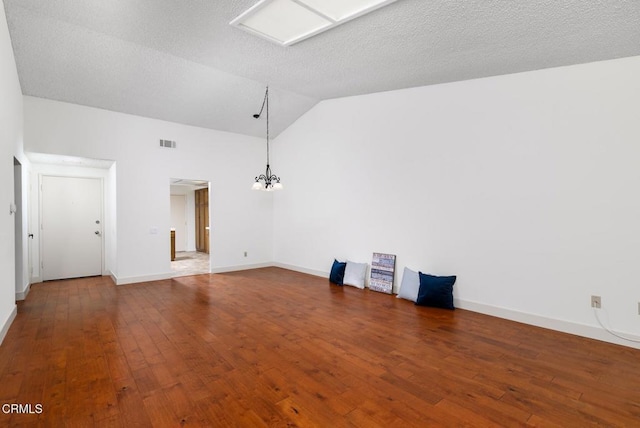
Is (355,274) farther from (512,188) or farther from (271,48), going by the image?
(271,48)

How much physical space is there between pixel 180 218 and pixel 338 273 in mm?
7575

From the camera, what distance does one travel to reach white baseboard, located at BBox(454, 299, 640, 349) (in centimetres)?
329

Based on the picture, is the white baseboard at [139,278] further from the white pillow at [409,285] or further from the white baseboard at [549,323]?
the white baseboard at [549,323]

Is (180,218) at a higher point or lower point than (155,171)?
lower

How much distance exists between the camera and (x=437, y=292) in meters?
4.42

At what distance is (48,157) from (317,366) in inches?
242

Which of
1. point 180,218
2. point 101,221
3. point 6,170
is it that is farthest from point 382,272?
point 180,218

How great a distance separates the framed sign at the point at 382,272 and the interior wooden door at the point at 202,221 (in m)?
6.76

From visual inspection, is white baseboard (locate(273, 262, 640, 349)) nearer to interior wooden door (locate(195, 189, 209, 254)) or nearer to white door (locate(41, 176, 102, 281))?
white door (locate(41, 176, 102, 281))

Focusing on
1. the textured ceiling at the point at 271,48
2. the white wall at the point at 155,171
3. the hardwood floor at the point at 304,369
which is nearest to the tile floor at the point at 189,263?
the white wall at the point at 155,171

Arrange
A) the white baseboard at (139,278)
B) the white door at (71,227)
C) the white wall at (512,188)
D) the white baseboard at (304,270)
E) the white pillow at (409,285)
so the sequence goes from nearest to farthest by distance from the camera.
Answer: the white wall at (512,188) → the white pillow at (409,285) → the white baseboard at (139,278) → the white door at (71,227) → the white baseboard at (304,270)

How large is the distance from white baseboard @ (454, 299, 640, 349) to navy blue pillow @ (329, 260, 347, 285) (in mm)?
2158

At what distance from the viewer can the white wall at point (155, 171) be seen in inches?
211

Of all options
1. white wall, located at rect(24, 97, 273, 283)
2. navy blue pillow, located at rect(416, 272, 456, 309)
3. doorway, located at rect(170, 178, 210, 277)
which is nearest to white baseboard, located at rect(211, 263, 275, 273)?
white wall, located at rect(24, 97, 273, 283)
